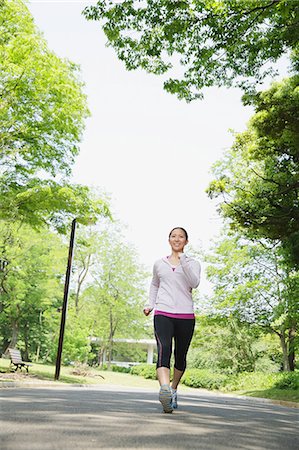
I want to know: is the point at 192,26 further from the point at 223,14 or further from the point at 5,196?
the point at 5,196

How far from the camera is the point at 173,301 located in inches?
203

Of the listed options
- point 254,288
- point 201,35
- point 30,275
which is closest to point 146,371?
point 30,275

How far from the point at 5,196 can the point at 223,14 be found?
1061 centimetres

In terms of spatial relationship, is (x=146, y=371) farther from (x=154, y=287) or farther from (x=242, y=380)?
(x=154, y=287)

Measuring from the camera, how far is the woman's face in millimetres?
5367

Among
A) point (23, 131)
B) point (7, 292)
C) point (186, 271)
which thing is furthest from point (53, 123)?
point (7, 292)

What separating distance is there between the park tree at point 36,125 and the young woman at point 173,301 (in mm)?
12356

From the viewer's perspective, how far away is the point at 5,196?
59.6ft

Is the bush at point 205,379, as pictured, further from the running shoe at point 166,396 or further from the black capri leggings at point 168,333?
the running shoe at point 166,396

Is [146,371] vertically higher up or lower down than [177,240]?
lower down

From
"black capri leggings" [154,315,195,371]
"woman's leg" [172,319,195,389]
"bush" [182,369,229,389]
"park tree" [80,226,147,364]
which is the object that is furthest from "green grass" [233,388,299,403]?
"park tree" [80,226,147,364]

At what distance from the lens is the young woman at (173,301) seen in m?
5.09

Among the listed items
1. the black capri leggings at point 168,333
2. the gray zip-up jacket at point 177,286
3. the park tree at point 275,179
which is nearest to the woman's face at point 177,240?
the gray zip-up jacket at point 177,286

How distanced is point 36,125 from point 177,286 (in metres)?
14.5
